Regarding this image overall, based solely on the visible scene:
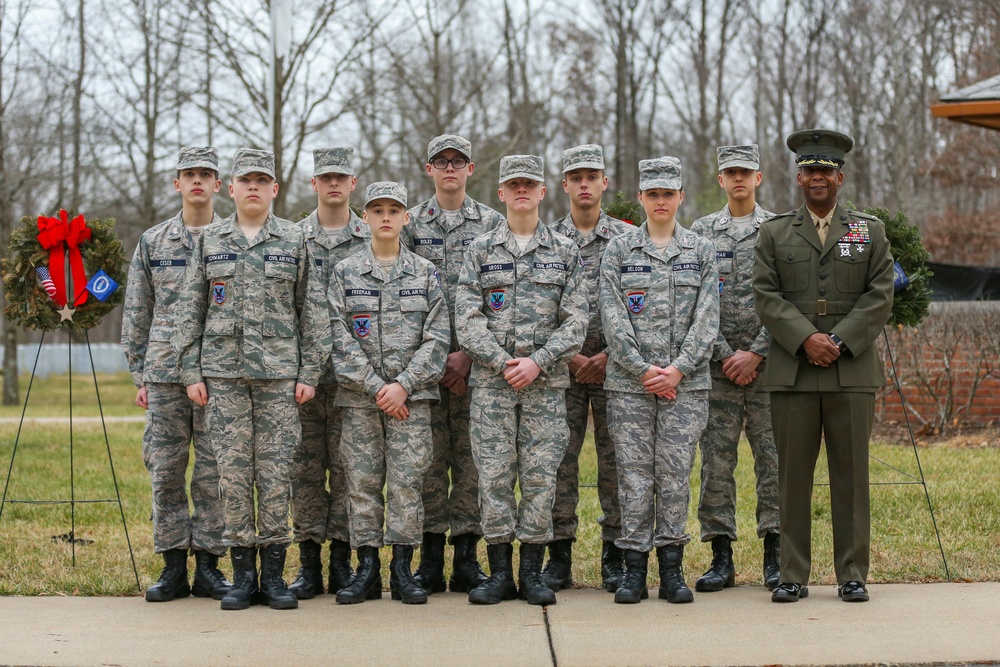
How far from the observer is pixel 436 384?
19.5ft

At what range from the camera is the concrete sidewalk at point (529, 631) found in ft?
15.6

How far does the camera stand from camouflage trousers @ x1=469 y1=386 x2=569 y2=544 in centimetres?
574

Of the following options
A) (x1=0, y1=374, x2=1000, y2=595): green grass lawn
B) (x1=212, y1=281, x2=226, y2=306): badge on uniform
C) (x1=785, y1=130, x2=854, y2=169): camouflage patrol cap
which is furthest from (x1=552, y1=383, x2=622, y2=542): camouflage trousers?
(x1=212, y1=281, x2=226, y2=306): badge on uniform

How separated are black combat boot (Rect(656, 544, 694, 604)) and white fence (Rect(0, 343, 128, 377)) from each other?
3411cm

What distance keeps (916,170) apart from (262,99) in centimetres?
1663

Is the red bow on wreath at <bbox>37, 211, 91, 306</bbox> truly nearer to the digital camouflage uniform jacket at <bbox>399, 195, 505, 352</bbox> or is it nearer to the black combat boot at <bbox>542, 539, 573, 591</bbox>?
the digital camouflage uniform jacket at <bbox>399, 195, 505, 352</bbox>

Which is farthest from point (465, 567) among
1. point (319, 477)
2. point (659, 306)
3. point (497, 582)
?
point (659, 306)

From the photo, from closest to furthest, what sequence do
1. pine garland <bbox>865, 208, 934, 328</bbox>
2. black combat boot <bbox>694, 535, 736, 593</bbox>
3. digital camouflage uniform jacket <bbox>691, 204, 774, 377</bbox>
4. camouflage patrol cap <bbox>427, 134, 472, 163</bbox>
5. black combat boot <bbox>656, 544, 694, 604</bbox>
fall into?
1. black combat boot <bbox>656, 544, 694, 604</bbox>
2. black combat boot <bbox>694, 535, 736, 593</bbox>
3. digital camouflage uniform jacket <bbox>691, 204, 774, 377</bbox>
4. camouflage patrol cap <bbox>427, 134, 472, 163</bbox>
5. pine garland <bbox>865, 208, 934, 328</bbox>

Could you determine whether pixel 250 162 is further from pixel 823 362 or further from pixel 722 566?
pixel 722 566

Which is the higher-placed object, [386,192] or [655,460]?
[386,192]

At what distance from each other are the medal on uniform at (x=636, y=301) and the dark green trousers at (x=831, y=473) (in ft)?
2.77

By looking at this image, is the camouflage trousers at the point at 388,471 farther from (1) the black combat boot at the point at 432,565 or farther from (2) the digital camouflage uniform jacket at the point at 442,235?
(2) the digital camouflage uniform jacket at the point at 442,235

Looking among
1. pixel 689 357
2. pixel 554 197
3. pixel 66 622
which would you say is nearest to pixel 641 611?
pixel 689 357

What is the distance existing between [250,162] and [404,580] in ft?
7.63
